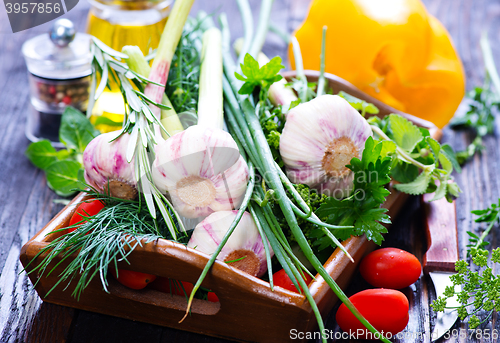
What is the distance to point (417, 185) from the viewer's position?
772mm

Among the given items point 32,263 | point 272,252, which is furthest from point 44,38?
point 272,252

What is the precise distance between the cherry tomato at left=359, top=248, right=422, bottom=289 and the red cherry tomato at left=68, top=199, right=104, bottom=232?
410mm

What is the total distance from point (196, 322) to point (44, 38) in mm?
725

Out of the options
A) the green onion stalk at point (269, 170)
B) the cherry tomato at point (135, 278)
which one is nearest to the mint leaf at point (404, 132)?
the green onion stalk at point (269, 170)

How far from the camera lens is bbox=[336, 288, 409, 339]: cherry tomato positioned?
616 millimetres

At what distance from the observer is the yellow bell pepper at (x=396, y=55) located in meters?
1.09

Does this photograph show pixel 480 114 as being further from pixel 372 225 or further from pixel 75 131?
pixel 75 131

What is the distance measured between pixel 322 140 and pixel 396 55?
54 centimetres

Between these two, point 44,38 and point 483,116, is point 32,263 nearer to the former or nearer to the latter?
point 44,38

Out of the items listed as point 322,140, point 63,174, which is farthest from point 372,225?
point 63,174

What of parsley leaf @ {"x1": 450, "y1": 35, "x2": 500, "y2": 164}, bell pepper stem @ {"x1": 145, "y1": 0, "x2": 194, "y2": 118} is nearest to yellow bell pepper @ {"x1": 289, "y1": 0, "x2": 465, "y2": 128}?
parsley leaf @ {"x1": 450, "y1": 35, "x2": 500, "y2": 164}

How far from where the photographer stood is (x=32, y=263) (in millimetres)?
642

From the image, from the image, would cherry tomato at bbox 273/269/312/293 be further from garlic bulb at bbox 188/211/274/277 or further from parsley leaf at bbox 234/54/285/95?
parsley leaf at bbox 234/54/285/95

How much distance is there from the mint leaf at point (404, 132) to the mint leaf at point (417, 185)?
49mm
